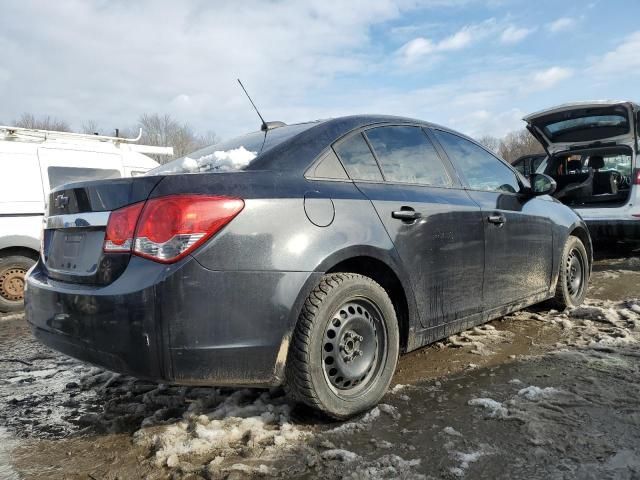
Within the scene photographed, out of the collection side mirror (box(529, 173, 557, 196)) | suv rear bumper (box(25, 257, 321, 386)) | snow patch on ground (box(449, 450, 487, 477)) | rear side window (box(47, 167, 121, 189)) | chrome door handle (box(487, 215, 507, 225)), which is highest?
rear side window (box(47, 167, 121, 189))

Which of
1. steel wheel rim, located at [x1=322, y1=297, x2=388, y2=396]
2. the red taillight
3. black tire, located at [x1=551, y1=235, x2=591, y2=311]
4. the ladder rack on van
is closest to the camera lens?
the red taillight

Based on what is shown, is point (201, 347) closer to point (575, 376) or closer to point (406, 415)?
point (406, 415)

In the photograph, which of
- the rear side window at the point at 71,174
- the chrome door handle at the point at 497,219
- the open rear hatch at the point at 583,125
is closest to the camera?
the chrome door handle at the point at 497,219

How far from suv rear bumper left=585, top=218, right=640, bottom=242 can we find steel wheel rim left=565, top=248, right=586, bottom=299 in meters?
2.35

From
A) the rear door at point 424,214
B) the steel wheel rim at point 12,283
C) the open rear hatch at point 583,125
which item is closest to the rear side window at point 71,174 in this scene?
the steel wheel rim at point 12,283

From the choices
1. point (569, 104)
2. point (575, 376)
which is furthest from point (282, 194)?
point (569, 104)

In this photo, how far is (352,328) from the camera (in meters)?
2.50

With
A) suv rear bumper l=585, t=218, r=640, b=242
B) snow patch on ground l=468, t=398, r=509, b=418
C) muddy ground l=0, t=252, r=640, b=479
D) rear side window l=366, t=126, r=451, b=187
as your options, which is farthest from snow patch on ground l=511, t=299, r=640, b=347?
suv rear bumper l=585, t=218, r=640, b=242

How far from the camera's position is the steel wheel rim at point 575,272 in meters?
4.44

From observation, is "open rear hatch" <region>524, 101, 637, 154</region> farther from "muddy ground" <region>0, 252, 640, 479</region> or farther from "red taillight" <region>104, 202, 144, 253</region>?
"red taillight" <region>104, 202, 144, 253</region>

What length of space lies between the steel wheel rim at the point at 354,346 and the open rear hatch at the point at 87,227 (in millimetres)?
1017

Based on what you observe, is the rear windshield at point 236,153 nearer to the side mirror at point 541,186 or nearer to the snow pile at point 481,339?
the snow pile at point 481,339

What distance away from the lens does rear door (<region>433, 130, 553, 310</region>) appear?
337 centimetres

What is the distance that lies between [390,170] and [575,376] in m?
1.61
